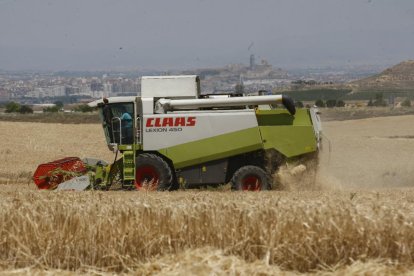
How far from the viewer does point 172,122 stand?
15156mm

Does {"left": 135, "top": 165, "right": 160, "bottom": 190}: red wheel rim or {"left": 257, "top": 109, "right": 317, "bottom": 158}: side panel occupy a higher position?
{"left": 257, "top": 109, "right": 317, "bottom": 158}: side panel

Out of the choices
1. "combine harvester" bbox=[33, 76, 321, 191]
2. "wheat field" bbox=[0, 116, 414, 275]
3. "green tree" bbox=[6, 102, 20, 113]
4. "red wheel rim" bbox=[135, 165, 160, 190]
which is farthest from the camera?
"green tree" bbox=[6, 102, 20, 113]

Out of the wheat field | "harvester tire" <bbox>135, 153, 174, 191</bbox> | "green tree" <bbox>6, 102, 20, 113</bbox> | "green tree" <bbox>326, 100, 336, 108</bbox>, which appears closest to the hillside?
"green tree" <bbox>326, 100, 336, 108</bbox>

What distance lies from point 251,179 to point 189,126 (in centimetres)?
179

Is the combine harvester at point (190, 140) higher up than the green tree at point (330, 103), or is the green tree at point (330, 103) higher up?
the combine harvester at point (190, 140)

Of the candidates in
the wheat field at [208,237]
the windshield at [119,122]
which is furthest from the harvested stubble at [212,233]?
the windshield at [119,122]

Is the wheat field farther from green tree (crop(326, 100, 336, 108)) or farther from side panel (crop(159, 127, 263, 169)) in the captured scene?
green tree (crop(326, 100, 336, 108))

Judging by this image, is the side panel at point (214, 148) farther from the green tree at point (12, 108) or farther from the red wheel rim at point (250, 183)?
the green tree at point (12, 108)

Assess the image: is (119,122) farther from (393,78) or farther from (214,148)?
(393,78)

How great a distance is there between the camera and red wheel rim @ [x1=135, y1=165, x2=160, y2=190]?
15.2 m

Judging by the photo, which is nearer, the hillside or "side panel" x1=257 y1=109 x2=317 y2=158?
"side panel" x1=257 y1=109 x2=317 y2=158

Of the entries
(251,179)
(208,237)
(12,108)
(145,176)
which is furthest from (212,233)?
(12,108)

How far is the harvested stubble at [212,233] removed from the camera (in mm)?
7078

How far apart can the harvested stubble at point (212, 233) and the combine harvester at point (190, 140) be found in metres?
7.26
